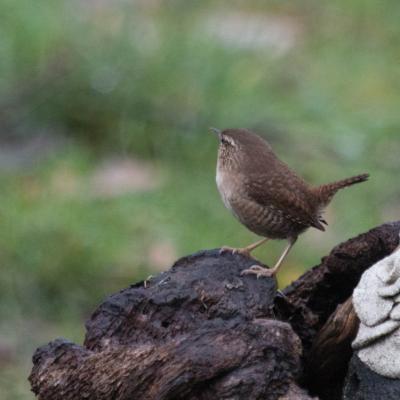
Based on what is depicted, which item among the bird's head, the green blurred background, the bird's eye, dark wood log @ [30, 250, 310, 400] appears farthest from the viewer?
the green blurred background

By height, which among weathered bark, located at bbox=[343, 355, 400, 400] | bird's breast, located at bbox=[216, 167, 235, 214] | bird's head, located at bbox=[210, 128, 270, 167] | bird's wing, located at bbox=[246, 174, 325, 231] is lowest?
weathered bark, located at bbox=[343, 355, 400, 400]

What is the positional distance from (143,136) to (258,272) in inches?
156

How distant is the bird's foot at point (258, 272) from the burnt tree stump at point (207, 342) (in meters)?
0.02

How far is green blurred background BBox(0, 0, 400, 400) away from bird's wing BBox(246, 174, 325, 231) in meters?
1.62

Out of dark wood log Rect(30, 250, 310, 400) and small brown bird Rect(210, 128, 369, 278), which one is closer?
dark wood log Rect(30, 250, 310, 400)

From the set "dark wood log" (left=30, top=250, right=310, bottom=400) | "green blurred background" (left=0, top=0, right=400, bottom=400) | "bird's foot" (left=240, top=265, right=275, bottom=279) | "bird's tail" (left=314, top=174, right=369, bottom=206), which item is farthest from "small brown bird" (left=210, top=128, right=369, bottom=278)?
"green blurred background" (left=0, top=0, right=400, bottom=400)

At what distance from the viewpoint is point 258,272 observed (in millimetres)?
3260

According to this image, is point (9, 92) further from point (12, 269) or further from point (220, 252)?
point (220, 252)

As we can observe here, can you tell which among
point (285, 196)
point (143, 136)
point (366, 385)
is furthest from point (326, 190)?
point (143, 136)

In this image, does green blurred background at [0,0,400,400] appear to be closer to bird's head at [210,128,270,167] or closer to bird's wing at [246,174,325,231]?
bird's head at [210,128,270,167]

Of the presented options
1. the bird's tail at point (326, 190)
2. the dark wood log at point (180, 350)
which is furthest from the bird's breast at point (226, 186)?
the dark wood log at point (180, 350)

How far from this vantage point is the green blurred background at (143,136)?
Answer: 605 centimetres

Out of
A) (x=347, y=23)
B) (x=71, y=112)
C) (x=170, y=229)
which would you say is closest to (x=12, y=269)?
(x=170, y=229)

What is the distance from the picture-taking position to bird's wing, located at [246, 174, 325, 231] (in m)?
4.32
